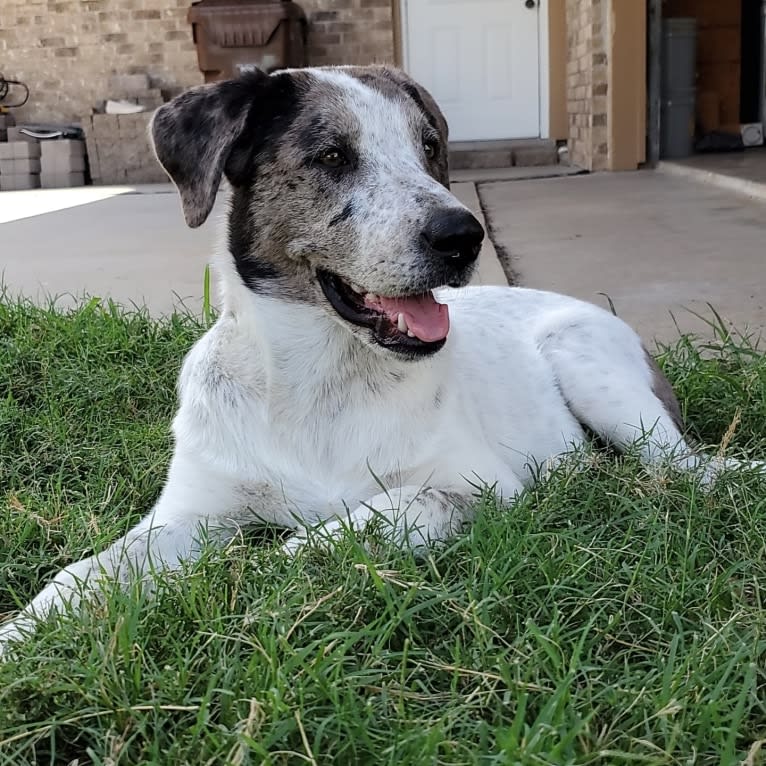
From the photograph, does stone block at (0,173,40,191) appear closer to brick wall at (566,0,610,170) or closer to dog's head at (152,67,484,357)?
brick wall at (566,0,610,170)

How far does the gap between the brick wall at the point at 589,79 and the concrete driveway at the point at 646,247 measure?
5.21ft

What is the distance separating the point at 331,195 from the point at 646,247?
11.6 ft

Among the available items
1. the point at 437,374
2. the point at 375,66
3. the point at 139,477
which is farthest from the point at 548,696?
the point at 375,66

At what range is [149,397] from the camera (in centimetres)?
331

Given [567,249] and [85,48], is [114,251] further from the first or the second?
[85,48]

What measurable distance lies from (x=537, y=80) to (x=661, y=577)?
1064cm

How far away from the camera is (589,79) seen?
9.72 m

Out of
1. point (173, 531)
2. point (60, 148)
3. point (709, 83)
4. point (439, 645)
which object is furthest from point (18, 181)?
point (439, 645)

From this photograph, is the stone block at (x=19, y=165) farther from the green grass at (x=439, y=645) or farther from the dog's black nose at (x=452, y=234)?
the dog's black nose at (x=452, y=234)

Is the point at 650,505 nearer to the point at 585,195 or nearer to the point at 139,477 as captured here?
the point at 139,477

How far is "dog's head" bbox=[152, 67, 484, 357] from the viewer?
82.4 inches

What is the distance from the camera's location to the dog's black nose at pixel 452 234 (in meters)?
2.04

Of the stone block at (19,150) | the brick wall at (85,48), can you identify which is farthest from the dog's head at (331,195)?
the brick wall at (85,48)

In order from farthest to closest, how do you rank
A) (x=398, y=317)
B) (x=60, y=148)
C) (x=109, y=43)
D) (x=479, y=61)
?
(x=109, y=43) → (x=60, y=148) → (x=479, y=61) → (x=398, y=317)
